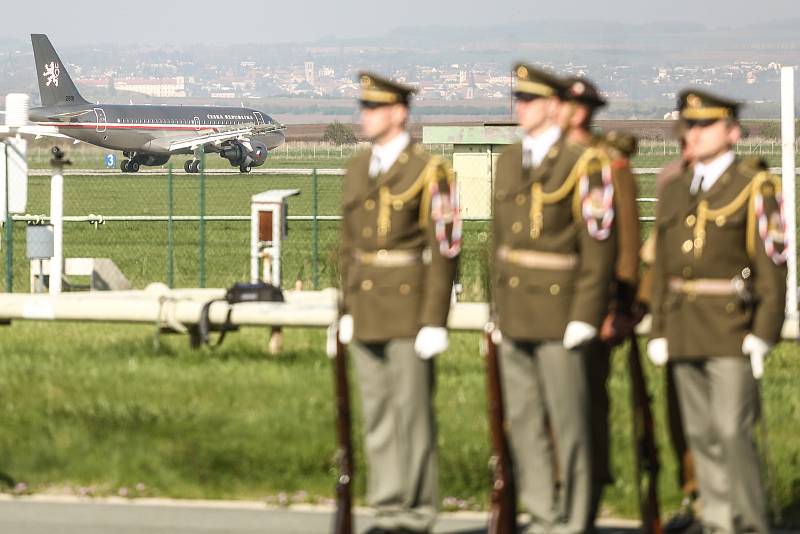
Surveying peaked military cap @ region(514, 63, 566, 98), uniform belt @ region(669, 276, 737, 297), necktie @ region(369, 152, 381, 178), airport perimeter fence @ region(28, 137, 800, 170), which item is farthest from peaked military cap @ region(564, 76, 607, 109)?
airport perimeter fence @ region(28, 137, 800, 170)

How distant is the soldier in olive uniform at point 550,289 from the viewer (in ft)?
21.9

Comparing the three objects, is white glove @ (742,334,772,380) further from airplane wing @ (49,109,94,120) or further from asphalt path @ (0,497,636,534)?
airplane wing @ (49,109,94,120)

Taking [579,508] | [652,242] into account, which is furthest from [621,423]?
[579,508]

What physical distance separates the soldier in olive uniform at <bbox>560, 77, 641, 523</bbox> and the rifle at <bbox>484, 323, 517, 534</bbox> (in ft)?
1.00

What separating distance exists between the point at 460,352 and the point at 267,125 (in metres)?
85.7

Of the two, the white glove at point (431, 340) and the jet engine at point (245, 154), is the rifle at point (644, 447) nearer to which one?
the white glove at point (431, 340)

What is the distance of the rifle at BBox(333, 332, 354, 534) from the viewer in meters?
6.88

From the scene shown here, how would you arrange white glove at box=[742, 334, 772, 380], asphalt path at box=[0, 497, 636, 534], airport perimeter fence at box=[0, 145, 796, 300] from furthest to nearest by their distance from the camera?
1. airport perimeter fence at box=[0, 145, 796, 300]
2. asphalt path at box=[0, 497, 636, 534]
3. white glove at box=[742, 334, 772, 380]

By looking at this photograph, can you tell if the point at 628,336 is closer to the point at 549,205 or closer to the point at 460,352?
the point at 549,205

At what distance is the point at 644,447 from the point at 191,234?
2599 cm

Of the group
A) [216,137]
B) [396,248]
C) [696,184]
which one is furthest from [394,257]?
[216,137]

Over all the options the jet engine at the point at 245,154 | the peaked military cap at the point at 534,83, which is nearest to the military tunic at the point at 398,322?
the peaked military cap at the point at 534,83

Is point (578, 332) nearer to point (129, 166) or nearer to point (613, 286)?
point (613, 286)

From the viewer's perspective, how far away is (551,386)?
6.72m
